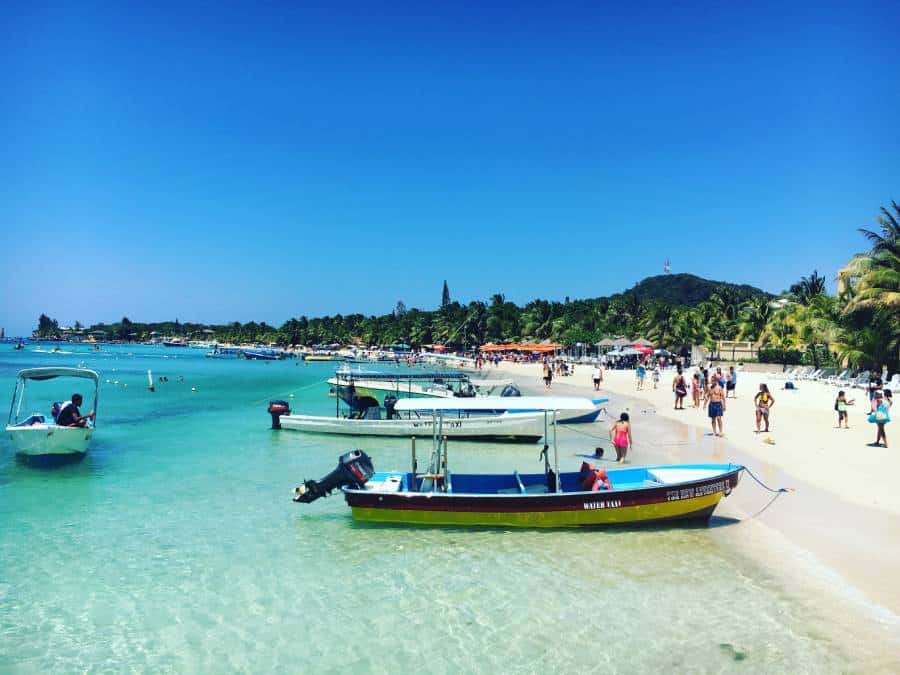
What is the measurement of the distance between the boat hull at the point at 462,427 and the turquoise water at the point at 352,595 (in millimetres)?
8609

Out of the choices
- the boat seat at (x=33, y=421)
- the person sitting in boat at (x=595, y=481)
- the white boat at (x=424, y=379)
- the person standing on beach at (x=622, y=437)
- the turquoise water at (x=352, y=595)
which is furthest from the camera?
the white boat at (x=424, y=379)

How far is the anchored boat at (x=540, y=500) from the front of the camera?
38.5ft

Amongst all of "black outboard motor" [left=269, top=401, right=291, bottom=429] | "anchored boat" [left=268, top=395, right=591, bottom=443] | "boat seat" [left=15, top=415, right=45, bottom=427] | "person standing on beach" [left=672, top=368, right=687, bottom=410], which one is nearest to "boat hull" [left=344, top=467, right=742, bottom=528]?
"anchored boat" [left=268, top=395, right=591, bottom=443]

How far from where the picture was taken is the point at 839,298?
40.9 metres

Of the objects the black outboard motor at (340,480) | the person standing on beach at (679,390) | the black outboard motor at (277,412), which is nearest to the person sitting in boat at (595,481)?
the black outboard motor at (340,480)

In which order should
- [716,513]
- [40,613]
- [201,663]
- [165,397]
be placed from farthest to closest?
1. [165,397]
2. [716,513]
3. [40,613]
4. [201,663]

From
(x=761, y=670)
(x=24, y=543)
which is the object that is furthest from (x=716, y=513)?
(x=24, y=543)

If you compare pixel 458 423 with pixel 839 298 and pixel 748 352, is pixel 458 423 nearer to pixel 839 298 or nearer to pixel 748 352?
pixel 839 298

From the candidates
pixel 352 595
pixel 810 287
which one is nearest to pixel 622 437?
pixel 352 595

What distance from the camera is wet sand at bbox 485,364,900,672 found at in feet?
25.9

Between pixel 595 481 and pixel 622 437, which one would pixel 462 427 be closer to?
pixel 622 437

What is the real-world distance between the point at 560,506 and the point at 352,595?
422 cm

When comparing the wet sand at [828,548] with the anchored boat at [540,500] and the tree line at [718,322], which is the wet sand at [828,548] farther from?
the tree line at [718,322]

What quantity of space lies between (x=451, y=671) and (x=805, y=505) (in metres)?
8.79
